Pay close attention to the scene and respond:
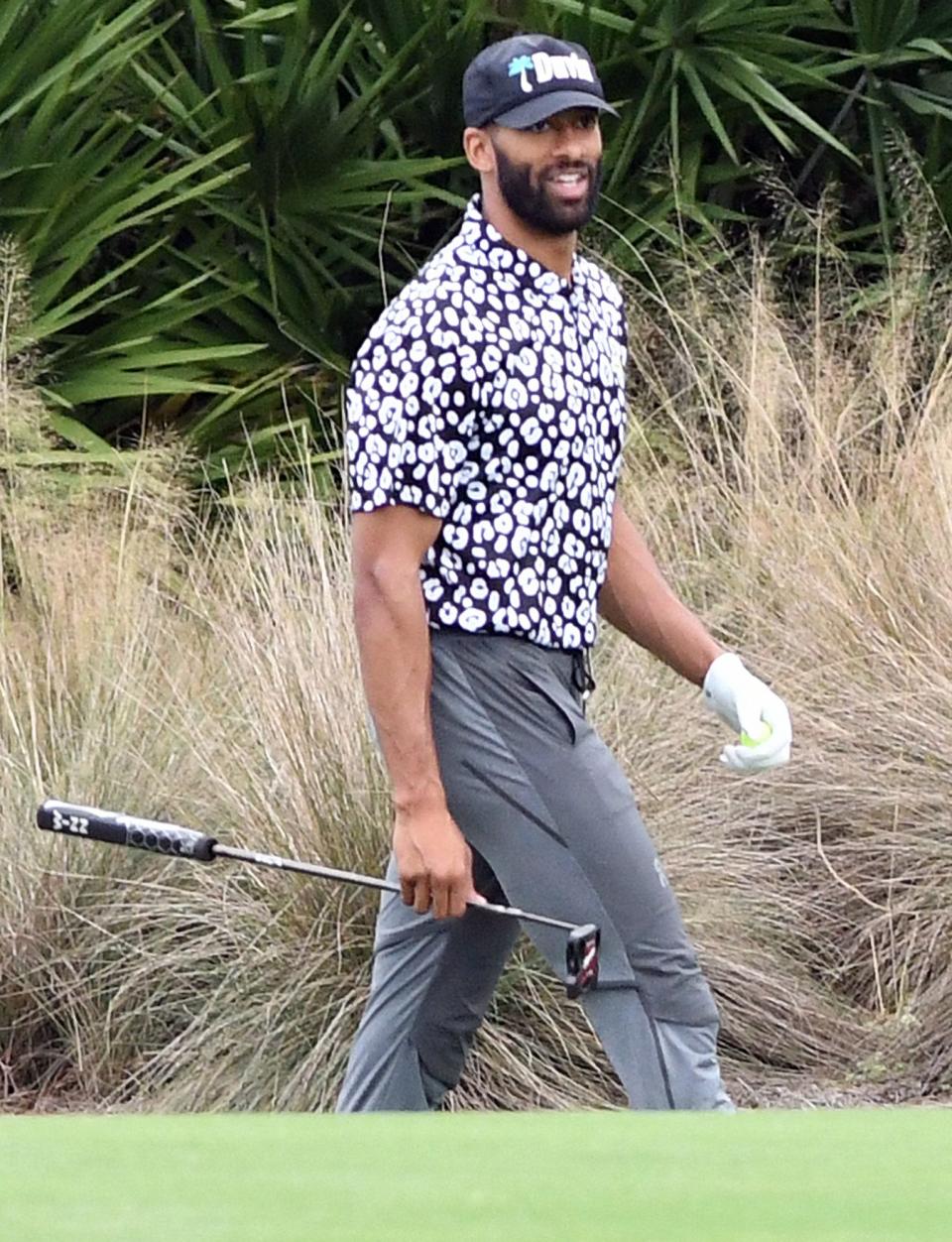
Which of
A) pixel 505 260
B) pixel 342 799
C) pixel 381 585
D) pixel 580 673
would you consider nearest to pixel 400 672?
pixel 381 585

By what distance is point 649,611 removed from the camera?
4562mm

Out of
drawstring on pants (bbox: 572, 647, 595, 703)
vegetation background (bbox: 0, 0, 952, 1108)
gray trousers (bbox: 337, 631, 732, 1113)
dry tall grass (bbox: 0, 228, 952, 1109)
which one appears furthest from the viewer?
vegetation background (bbox: 0, 0, 952, 1108)

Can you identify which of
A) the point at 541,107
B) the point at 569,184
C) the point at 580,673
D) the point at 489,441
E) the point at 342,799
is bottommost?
the point at 342,799

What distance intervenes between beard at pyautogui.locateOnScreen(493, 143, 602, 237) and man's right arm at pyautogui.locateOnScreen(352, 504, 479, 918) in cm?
53

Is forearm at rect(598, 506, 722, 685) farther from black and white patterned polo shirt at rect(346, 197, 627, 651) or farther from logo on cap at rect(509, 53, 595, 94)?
logo on cap at rect(509, 53, 595, 94)

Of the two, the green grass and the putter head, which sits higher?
the green grass

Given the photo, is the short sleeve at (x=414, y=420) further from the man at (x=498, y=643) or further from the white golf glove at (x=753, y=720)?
the white golf glove at (x=753, y=720)

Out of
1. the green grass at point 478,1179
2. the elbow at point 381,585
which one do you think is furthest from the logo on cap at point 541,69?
the green grass at point 478,1179

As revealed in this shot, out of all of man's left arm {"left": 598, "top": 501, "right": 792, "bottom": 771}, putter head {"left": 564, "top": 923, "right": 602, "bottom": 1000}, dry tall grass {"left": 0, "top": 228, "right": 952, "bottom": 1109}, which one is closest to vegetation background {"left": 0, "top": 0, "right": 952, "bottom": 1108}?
dry tall grass {"left": 0, "top": 228, "right": 952, "bottom": 1109}

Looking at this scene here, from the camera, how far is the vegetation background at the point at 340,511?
6176 millimetres

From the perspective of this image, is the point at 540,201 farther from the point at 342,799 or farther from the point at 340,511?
the point at 340,511

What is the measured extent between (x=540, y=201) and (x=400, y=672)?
0.80 metres

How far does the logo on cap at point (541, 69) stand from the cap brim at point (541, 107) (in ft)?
0.07

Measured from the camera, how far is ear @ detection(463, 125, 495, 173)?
446cm
